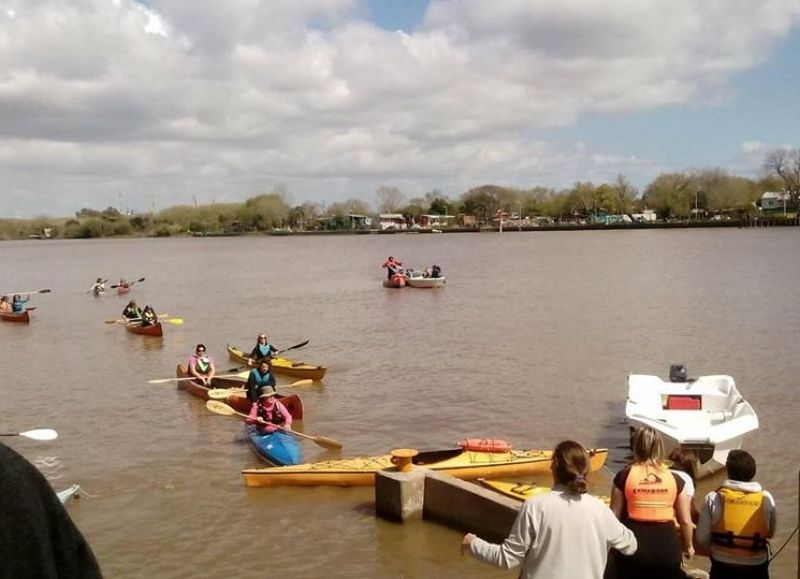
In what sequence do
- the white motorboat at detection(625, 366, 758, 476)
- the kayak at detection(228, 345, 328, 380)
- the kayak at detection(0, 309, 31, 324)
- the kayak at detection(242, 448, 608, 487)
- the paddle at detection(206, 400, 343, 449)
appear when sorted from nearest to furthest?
the white motorboat at detection(625, 366, 758, 476)
the kayak at detection(242, 448, 608, 487)
the paddle at detection(206, 400, 343, 449)
the kayak at detection(228, 345, 328, 380)
the kayak at detection(0, 309, 31, 324)

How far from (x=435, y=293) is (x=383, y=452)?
30837 mm

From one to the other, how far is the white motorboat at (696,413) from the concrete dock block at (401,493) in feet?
12.0

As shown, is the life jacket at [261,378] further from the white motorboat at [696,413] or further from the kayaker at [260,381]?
the white motorboat at [696,413]

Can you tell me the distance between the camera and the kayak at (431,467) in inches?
482

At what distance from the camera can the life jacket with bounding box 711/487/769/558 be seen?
546 cm

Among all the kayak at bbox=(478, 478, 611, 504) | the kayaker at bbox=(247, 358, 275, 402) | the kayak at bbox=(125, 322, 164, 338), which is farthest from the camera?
the kayak at bbox=(125, 322, 164, 338)

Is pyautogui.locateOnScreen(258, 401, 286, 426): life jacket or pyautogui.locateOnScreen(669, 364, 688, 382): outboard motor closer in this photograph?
pyautogui.locateOnScreen(258, 401, 286, 426): life jacket

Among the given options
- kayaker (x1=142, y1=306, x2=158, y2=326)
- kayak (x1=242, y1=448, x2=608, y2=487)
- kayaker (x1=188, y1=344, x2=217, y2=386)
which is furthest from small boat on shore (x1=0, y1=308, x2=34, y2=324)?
kayak (x1=242, y1=448, x2=608, y2=487)

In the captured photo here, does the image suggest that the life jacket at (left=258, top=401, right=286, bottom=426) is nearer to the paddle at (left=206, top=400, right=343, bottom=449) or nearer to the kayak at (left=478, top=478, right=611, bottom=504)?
the paddle at (left=206, top=400, right=343, bottom=449)

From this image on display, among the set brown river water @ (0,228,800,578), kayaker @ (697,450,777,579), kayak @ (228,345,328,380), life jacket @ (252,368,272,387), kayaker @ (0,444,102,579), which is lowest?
brown river water @ (0,228,800,578)

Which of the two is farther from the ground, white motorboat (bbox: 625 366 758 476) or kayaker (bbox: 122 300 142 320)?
white motorboat (bbox: 625 366 758 476)

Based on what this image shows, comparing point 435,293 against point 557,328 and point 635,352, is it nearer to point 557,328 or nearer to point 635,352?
point 557,328

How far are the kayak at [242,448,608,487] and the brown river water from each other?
20cm

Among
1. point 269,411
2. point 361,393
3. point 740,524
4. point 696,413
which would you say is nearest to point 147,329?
point 361,393
